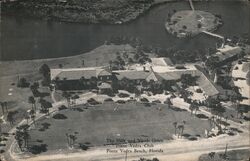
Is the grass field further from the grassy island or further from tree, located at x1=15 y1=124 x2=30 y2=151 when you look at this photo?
the grassy island

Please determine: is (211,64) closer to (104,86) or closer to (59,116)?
(104,86)

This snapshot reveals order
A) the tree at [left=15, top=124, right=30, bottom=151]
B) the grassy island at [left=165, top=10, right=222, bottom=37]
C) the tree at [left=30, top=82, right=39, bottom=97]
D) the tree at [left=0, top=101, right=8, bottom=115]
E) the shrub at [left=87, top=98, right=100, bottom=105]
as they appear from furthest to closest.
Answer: the grassy island at [left=165, top=10, right=222, bottom=37], the tree at [left=30, top=82, right=39, bottom=97], the shrub at [left=87, top=98, right=100, bottom=105], the tree at [left=0, top=101, right=8, bottom=115], the tree at [left=15, top=124, right=30, bottom=151]

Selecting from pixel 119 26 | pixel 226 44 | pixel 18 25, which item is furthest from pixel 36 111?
pixel 226 44

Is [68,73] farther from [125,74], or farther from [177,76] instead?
[177,76]

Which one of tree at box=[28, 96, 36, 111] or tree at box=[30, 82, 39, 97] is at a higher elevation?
tree at box=[30, 82, 39, 97]

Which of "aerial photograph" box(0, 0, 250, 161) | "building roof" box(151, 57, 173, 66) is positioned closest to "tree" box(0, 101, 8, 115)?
"aerial photograph" box(0, 0, 250, 161)

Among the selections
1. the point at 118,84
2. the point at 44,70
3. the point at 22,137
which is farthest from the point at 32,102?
the point at 118,84
